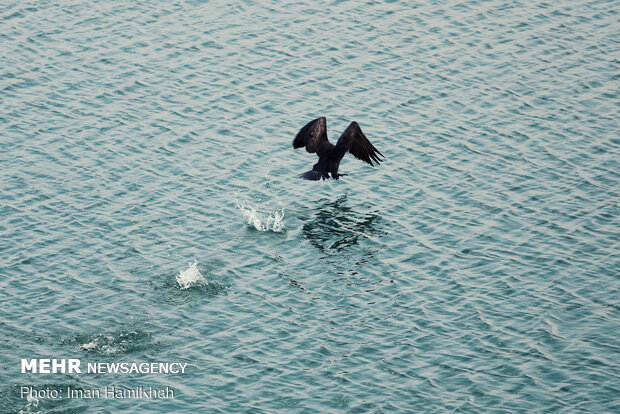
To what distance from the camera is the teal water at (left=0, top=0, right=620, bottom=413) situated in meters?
27.0

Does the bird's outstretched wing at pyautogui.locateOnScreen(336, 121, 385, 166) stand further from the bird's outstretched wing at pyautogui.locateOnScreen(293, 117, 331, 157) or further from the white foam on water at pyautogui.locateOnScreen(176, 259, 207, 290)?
the white foam on water at pyautogui.locateOnScreen(176, 259, 207, 290)

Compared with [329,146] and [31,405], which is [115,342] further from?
[329,146]

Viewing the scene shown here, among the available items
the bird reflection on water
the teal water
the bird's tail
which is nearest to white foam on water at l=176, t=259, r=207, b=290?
the teal water

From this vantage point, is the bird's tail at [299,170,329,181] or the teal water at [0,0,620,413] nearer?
the teal water at [0,0,620,413]

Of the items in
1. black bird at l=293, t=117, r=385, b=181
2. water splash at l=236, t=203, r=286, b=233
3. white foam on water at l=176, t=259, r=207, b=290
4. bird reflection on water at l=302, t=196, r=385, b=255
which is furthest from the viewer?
black bird at l=293, t=117, r=385, b=181

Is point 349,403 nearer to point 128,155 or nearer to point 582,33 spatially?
point 128,155

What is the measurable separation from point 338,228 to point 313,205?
1.84 meters

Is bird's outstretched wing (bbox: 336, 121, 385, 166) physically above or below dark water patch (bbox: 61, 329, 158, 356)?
above

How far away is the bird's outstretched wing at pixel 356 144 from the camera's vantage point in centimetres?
3491

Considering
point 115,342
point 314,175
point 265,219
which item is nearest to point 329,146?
point 314,175

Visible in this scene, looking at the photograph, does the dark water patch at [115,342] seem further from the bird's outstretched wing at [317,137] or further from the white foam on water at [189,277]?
the bird's outstretched wing at [317,137]

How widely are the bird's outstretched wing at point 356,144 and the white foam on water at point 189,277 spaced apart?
24.3 feet

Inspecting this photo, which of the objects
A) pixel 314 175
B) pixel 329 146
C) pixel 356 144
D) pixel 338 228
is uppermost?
pixel 356 144

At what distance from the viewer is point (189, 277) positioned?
30.6 meters
